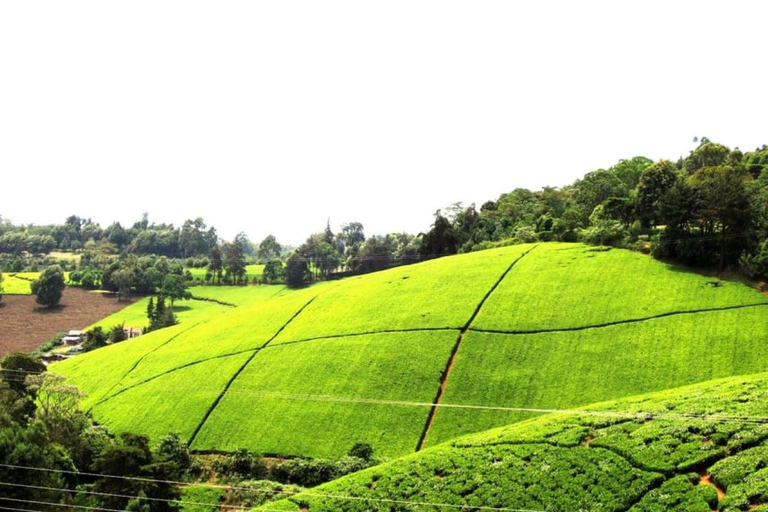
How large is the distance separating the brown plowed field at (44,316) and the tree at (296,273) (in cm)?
3259

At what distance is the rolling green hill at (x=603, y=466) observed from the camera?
2945 centimetres

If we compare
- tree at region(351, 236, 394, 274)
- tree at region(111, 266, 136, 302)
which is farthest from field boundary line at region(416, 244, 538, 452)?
tree at region(111, 266, 136, 302)

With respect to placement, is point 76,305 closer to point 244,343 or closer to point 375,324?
point 244,343

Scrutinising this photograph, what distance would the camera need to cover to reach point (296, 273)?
137375 mm

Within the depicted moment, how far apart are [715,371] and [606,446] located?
59.8 ft

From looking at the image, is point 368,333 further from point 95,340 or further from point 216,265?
point 216,265

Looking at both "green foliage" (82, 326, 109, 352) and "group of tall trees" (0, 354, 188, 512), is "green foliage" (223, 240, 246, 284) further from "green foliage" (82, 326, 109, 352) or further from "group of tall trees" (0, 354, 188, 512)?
"group of tall trees" (0, 354, 188, 512)

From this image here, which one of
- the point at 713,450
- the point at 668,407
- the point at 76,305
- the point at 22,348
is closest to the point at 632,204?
the point at 668,407

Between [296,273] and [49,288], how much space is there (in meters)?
47.9

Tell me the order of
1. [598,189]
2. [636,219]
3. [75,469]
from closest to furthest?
1. [75,469]
2. [636,219]
3. [598,189]

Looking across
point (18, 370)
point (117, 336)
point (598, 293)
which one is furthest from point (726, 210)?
point (117, 336)

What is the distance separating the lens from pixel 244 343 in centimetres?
6838

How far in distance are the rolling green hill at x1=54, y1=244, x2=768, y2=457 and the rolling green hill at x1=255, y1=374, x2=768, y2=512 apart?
7833mm

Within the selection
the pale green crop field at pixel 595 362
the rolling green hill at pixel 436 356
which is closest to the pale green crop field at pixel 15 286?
the rolling green hill at pixel 436 356
